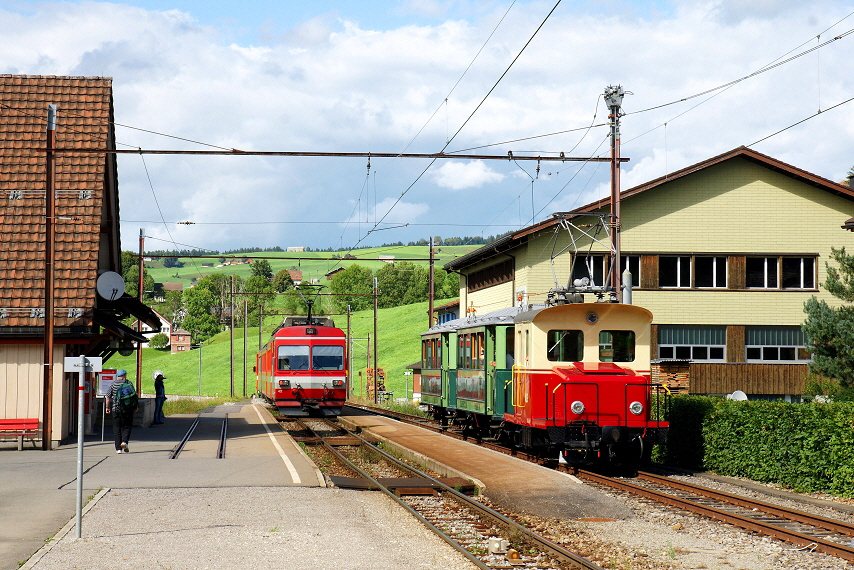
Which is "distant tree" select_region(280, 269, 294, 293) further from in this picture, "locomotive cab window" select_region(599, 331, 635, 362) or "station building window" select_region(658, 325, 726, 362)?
"locomotive cab window" select_region(599, 331, 635, 362)

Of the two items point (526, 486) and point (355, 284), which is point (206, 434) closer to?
point (526, 486)

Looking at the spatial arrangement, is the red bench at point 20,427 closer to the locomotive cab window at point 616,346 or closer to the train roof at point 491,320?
the train roof at point 491,320

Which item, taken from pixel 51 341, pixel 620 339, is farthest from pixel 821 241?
pixel 51 341

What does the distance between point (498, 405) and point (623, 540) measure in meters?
9.24

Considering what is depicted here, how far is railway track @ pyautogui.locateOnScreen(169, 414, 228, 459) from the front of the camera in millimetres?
20072

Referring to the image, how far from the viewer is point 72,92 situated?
24016 millimetres

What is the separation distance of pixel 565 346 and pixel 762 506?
5.12 meters

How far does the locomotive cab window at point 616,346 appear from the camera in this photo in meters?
17.4

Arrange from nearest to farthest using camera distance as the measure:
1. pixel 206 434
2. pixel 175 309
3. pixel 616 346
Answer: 1. pixel 616 346
2. pixel 206 434
3. pixel 175 309

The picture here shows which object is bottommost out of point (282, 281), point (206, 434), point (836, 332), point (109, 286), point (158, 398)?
point (206, 434)

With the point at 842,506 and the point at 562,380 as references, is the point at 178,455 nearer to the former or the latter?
the point at 562,380

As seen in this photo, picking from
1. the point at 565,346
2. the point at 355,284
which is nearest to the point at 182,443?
the point at 565,346

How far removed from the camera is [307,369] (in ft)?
104

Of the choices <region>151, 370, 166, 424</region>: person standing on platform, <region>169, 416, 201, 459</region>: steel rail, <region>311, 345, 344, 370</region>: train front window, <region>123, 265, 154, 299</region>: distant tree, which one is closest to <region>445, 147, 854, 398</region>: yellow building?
<region>311, 345, 344, 370</region>: train front window
